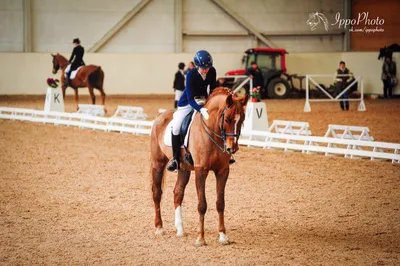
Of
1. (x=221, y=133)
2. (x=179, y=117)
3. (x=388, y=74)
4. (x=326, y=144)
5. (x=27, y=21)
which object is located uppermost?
(x=27, y=21)

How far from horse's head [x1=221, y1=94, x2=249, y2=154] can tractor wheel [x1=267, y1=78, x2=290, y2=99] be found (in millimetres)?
20059

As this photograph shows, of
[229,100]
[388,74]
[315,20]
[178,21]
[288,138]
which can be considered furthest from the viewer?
[315,20]

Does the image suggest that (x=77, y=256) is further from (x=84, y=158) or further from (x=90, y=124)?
(x=90, y=124)

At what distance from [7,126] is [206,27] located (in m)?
13.0

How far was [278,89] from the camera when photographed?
25.8 metres

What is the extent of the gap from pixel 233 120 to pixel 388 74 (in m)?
20.4

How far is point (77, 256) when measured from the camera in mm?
5391

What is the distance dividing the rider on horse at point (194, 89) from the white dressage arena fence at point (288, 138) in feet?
16.5

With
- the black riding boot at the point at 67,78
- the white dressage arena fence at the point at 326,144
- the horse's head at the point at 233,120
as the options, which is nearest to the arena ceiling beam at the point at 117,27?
the black riding boot at the point at 67,78

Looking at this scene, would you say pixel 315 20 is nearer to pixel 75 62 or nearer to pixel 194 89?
pixel 75 62

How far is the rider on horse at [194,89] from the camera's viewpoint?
606cm

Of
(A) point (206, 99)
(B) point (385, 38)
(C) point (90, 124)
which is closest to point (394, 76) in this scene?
(B) point (385, 38)

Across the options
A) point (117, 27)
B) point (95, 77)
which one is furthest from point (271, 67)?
point (95, 77)

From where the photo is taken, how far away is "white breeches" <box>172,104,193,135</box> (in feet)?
20.4
